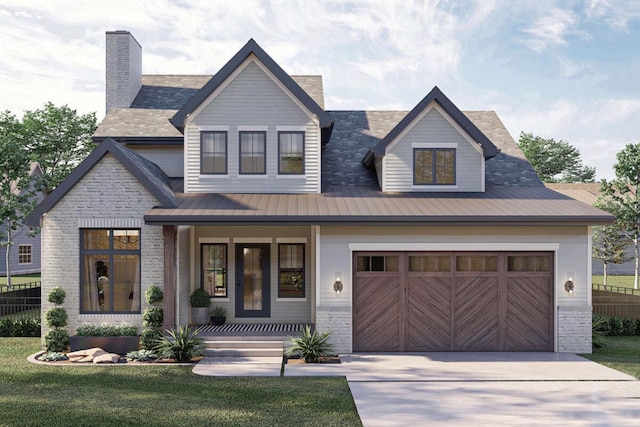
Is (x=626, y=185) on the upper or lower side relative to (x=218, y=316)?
upper

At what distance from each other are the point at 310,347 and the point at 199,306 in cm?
467

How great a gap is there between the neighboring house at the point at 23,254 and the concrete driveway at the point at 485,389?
117 ft

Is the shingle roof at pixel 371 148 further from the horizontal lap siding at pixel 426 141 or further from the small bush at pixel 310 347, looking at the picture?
the small bush at pixel 310 347

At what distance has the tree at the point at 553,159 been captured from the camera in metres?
76.6

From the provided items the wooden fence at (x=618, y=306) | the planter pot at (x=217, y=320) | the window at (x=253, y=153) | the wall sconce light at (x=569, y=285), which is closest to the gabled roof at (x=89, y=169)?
the window at (x=253, y=153)

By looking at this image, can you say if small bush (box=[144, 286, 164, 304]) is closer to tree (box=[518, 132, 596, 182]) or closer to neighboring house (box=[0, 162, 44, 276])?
neighboring house (box=[0, 162, 44, 276])

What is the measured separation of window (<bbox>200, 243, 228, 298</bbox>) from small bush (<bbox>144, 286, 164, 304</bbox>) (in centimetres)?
299

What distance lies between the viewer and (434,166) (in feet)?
56.8

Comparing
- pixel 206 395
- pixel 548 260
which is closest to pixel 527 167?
pixel 548 260

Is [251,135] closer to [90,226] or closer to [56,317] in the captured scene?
[90,226]

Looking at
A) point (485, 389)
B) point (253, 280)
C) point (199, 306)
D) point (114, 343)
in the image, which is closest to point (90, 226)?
point (114, 343)

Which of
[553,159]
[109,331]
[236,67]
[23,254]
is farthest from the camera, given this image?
[553,159]

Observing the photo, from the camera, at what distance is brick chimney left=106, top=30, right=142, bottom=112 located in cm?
2211

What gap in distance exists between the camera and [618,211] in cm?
3066
